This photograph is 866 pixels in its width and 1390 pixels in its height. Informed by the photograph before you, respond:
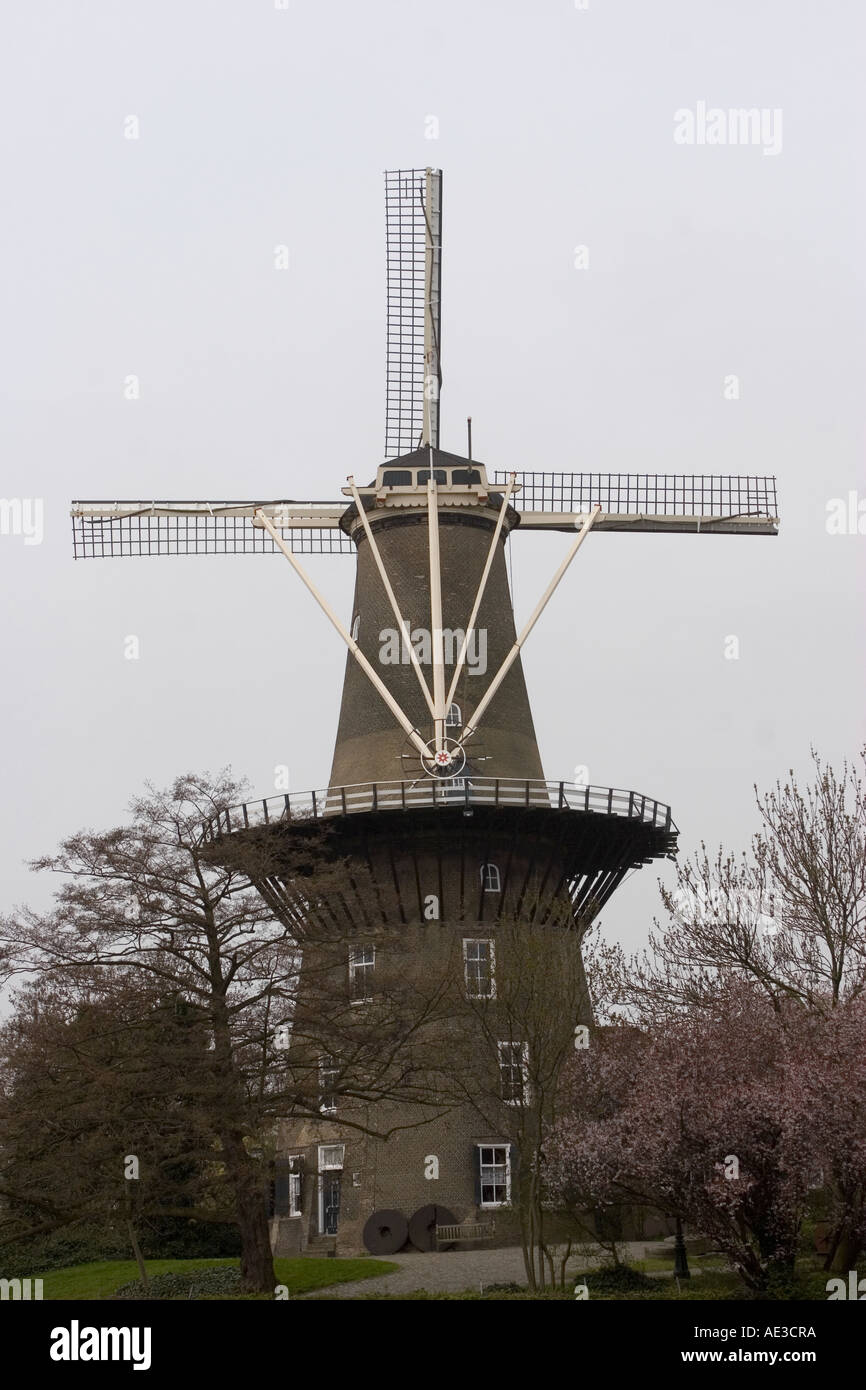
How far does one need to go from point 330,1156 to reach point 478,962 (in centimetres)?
487

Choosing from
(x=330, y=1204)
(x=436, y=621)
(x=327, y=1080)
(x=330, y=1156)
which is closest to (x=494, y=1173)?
(x=330, y=1156)

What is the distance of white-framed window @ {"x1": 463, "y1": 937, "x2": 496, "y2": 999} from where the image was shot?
35759 millimetres

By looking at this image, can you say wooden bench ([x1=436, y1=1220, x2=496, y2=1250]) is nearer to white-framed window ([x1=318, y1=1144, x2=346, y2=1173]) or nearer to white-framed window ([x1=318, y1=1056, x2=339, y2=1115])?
white-framed window ([x1=318, y1=1144, x2=346, y2=1173])

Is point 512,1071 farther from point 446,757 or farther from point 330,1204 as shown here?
point 330,1204

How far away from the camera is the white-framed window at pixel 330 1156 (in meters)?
38.1

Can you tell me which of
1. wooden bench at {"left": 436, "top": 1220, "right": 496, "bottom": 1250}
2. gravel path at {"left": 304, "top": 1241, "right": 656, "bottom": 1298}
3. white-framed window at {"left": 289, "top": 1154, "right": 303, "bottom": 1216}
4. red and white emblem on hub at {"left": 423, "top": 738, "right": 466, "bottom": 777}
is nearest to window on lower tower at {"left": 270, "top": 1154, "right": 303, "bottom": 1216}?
white-framed window at {"left": 289, "top": 1154, "right": 303, "bottom": 1216}

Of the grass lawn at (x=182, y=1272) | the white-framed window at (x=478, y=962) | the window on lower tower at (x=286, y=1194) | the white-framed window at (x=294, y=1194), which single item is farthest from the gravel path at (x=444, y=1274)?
the white-framed window at (x=294, y=1194)

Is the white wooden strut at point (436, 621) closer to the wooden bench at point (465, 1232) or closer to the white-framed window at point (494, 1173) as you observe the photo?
the white-framed window at point (494, 1173)

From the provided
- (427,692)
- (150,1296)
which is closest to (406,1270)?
(150,1296)

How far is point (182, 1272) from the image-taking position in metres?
34.0

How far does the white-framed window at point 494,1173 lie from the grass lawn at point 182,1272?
326 centimetres

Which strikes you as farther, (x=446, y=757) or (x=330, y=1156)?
(x=330, y=1156)

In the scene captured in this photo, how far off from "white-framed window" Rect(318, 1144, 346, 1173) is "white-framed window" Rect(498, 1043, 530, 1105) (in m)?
6.04

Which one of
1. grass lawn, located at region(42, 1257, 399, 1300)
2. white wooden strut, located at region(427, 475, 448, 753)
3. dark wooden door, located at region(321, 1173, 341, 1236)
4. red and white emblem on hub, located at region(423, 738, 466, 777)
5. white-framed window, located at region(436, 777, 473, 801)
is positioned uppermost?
white wooden strut, located at region(427, 475, 448, 753)
